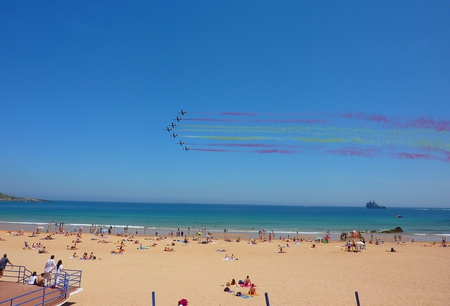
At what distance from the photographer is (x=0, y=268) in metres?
14.4

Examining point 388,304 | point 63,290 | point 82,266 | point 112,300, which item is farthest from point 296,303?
point 82,266

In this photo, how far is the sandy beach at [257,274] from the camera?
15.4 meters

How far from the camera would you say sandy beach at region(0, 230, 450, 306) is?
15.4 m

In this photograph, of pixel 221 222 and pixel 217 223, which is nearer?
pixel 217 223

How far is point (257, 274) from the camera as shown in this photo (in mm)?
20922

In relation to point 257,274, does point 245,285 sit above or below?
above

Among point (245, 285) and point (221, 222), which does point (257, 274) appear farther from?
point (221, 222)

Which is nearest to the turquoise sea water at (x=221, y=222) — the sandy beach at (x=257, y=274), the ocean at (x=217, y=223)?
the ocean at (x=217, y=223)

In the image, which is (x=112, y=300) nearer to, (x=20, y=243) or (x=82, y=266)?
(x=82, y=266)

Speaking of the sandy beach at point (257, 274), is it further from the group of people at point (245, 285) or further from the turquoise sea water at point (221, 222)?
the turquoise sea water at point (221, 222)

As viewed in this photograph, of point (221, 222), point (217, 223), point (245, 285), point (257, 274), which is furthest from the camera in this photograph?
point (221, 222)

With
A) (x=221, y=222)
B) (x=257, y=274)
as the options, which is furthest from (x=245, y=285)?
(x=221, y=222)

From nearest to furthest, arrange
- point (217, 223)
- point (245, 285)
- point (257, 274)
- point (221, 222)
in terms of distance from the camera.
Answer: point (245, 285) → point (257, 274) → point (217, 223) → point (221, 222)

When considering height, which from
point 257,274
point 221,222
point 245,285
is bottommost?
point 221,222
